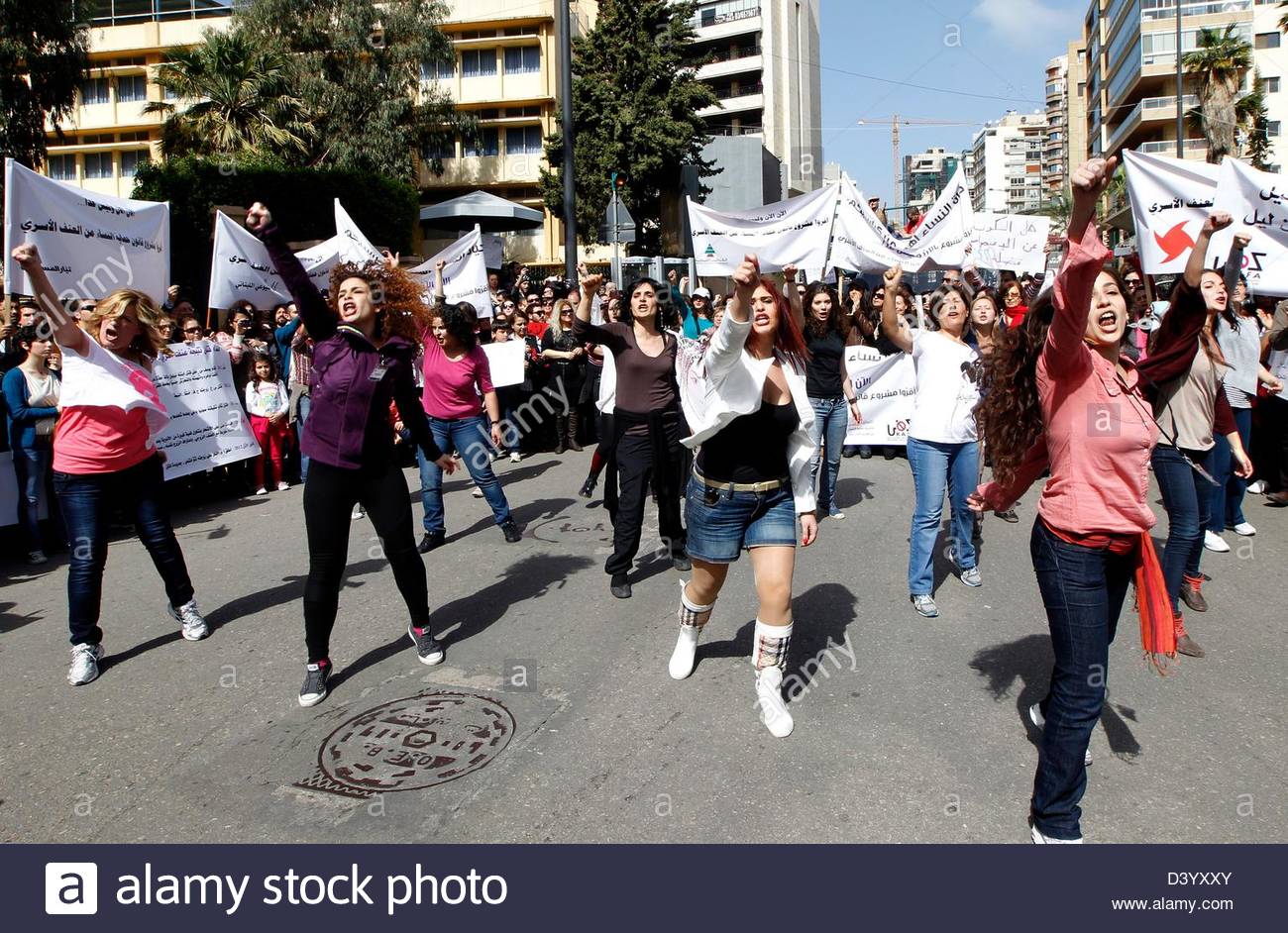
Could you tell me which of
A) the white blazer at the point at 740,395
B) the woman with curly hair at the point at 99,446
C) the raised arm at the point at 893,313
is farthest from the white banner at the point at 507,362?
the white blazer at the point at 740,395

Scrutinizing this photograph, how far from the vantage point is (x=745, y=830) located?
130 inches

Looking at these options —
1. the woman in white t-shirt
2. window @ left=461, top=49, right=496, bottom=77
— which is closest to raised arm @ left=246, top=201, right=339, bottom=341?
the woman in white t-shirt

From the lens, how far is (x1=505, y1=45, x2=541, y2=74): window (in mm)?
48125

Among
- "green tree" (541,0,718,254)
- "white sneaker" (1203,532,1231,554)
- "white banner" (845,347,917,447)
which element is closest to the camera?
"white sneaker" (1203,532,1231,554)

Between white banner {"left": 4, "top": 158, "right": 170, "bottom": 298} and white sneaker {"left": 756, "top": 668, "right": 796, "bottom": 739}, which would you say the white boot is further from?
white banner {"left": 4, "top": 158, "right": 170, "bottom": 298}

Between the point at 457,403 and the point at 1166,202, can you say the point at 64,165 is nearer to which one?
the point at 457,403

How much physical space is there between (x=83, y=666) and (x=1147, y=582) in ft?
15.9

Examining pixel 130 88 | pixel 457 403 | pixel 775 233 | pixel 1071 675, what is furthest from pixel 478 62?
pixel 1071 675

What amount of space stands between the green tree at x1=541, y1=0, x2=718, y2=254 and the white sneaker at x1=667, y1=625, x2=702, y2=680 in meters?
33.7

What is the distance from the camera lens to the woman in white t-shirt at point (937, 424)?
5742 millimetres

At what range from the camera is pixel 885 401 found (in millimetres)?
11633

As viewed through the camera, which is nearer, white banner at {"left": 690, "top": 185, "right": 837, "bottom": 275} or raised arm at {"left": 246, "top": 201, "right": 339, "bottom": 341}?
raised arm at {"left": 246, "top": 201, "right": 339, "bottom": 341}

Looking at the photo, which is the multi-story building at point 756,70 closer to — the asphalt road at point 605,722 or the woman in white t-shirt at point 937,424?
the woman in white t-shirt at point 937,424

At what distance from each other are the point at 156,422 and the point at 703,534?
10.3ft
